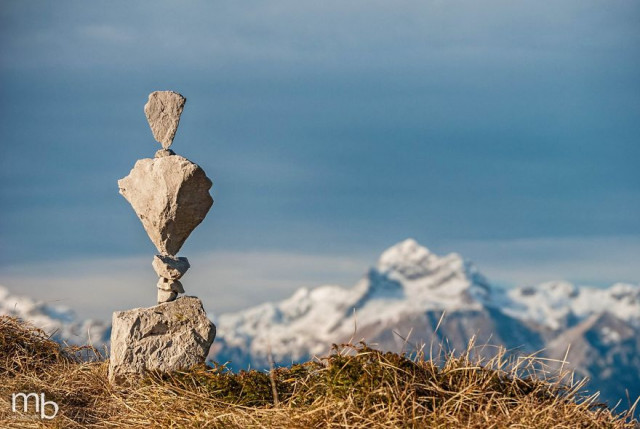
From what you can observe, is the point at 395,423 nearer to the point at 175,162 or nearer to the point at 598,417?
the point at 598,417

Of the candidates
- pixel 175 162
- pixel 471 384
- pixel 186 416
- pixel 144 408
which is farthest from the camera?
pixel 175 162

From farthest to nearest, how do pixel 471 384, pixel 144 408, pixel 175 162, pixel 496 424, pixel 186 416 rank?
pixel 175 162, pixel 144 408, pixel 186 416, pixel 471 384, pixel 496 424

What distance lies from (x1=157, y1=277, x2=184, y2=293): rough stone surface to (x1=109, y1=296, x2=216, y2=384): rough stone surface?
0.59ft

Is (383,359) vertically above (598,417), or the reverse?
(383,359)

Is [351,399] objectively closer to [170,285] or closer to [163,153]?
[170,285]

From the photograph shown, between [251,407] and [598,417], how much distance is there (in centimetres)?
305

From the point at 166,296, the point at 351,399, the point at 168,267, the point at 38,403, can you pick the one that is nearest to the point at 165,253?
the point at 168,267

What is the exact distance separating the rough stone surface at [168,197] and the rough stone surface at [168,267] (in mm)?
163

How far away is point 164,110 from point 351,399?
14.3ft

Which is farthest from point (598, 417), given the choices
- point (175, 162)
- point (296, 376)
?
point (175, 162)

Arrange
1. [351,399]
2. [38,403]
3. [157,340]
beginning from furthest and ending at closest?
[157,340], [38,403], [351,399]

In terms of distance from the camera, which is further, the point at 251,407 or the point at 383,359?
the point at 251,407

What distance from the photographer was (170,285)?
904 cm

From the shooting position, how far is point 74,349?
10.3 metres
